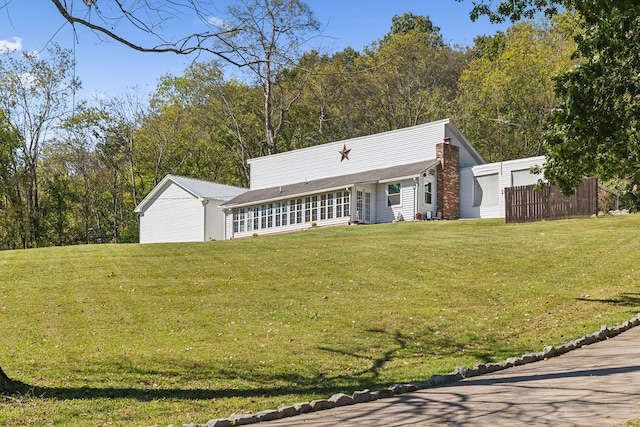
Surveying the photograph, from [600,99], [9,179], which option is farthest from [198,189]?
[600,99]

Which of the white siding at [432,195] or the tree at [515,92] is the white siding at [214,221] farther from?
the tree at [515,92]

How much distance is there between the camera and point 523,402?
23.5 ft

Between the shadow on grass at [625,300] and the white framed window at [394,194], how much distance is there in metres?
19.2

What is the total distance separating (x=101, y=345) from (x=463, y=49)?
54411mm

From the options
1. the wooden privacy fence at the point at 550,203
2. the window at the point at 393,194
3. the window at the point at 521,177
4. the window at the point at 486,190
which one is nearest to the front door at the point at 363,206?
the window at the point at 393,194

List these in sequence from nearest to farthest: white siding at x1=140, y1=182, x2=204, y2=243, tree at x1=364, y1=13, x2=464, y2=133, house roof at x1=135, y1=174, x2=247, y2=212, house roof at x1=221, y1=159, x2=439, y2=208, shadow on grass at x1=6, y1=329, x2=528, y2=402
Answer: shadow on grass at x1=6, y1=329, x2=528, y2=402 → house roof at x1=221, y1=159, x2=439, y2=208 → house roof at x1=135, y1=174, x2=247, y2=212 → white siding at x1=140, y1=182, x2=204, y2=243 → tree at x1=364, y1=13, x2=464, y2=133

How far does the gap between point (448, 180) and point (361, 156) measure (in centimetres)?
543

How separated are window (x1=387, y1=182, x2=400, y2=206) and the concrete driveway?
79.3 ft

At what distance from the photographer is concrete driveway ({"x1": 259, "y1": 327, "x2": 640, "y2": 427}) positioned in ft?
21.4

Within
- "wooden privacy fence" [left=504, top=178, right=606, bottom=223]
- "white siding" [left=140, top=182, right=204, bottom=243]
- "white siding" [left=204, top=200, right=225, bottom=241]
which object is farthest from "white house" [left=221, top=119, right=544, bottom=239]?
"wooden privacy fence" [left=504, top=178, right=606, bottom=223]

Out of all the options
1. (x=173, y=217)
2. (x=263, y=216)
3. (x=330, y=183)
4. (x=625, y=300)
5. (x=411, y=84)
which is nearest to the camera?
(x=625, y=300)

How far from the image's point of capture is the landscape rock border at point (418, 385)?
24.0 feet

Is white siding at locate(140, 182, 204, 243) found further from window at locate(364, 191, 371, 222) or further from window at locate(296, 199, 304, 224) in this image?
window at locate(364, 191, 371, 222)

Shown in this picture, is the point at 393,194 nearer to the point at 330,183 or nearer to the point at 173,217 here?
the point at 330,183
